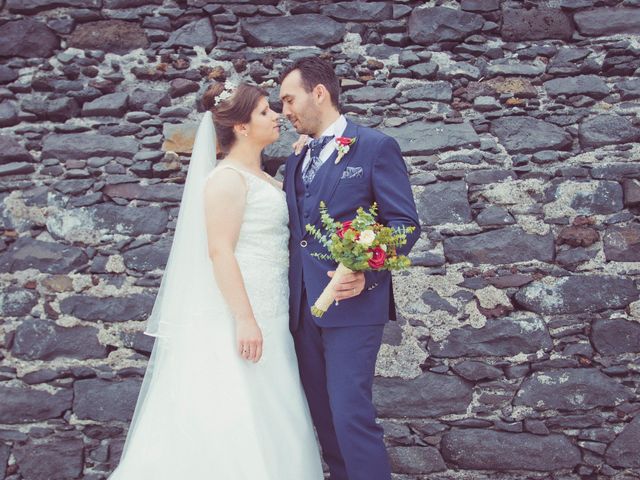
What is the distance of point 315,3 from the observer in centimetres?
370

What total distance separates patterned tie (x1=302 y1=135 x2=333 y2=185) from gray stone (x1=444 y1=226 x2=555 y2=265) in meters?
1.08

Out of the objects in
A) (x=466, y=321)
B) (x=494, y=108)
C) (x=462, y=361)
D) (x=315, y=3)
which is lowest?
(x=462, y=361)

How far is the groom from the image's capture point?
2.44 metres

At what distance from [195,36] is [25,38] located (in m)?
1.03

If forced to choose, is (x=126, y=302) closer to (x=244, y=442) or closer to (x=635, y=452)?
(x=244, y=442)

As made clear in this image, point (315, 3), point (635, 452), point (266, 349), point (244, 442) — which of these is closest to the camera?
point (244, 442)

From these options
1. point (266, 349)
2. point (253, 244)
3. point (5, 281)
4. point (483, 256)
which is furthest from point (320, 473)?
point (5, 281)

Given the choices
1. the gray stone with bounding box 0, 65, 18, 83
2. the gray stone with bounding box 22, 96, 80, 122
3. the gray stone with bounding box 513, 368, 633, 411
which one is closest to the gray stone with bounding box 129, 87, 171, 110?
the gray stone with bounding box 22, 96, 80, 122

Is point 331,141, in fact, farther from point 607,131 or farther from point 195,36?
point 607,131

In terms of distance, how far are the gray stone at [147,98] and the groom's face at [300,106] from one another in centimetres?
107

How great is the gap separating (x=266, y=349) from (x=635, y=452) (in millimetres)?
2131

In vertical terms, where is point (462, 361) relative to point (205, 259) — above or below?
below

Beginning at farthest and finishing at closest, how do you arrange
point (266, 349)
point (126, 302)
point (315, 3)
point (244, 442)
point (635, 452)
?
point (315, 3), point (126, 302), point (635, 452), point (266, 349), point (244, 442)

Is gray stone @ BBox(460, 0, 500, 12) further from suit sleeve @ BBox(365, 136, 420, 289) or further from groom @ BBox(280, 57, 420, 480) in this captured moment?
suit sleeve @ BBox(365, 136, 420, 289)
